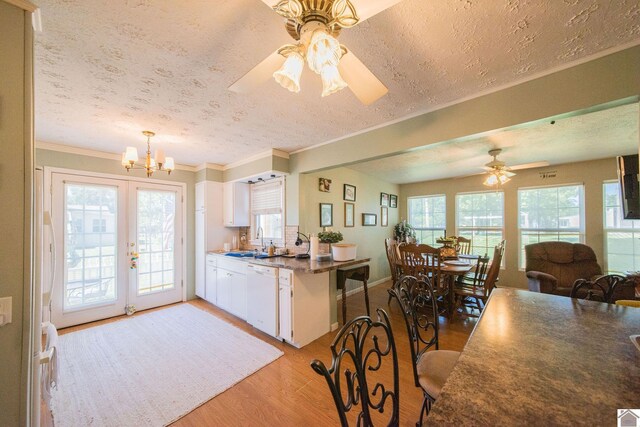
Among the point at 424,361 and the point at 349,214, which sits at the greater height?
the point at 349,214

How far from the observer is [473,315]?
11.3ft

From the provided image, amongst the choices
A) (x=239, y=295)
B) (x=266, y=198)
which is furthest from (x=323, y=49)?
(x=266, y=198)

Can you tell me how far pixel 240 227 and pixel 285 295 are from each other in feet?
7.46

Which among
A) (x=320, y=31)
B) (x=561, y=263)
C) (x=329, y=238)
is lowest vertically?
(x=561, y=263)

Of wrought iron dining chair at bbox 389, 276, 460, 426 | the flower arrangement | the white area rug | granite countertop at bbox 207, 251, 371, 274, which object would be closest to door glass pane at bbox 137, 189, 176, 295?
the white area rug

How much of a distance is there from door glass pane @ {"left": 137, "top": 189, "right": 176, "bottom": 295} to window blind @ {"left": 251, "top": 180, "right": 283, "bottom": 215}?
1376 mm

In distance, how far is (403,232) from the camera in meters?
5.78

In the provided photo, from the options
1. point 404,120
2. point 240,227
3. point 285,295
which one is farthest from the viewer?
point 240,227

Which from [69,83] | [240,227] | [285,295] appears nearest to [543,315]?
[285,295]

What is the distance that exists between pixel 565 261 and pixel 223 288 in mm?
5064

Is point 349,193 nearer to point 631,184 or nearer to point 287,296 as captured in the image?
point 287,296

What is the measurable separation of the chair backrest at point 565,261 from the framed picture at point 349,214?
282cm

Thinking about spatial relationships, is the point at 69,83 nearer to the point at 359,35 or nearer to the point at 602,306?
the point at 359,35

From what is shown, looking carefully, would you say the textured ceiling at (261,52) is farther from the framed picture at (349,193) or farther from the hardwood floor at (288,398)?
the hardwood floor at (288,398)
